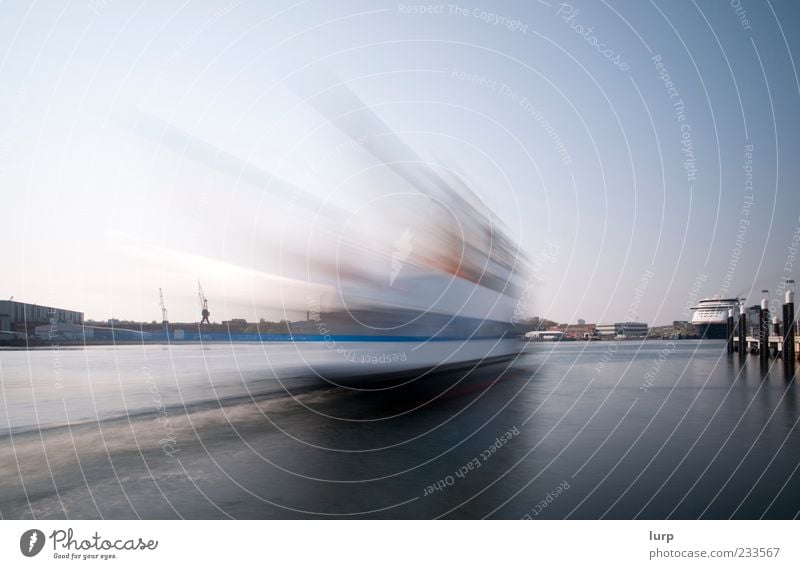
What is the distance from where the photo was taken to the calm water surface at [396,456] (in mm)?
5742

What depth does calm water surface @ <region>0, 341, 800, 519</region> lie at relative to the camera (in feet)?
18.8

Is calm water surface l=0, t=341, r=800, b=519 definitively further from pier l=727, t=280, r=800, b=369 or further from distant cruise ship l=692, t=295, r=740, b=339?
distant cruise ship l=692, t=295, r=740, b=339

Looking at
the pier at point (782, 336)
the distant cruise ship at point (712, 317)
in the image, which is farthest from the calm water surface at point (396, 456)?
the distant cruise ship at point (712, 317)

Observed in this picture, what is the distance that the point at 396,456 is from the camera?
8.05 meters

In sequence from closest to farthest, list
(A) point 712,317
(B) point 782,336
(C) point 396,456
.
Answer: (C) point 396,456
(B) point 782,336
(A) point 712,317

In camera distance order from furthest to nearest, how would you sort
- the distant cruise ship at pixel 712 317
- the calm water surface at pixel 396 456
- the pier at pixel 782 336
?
the distant cruise ship at pixel 712 317
the pier at pixel 782 336
the calm water surface at pixel 396 456

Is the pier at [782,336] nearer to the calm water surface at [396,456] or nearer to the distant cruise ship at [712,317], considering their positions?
the calm water surface at [396,456]

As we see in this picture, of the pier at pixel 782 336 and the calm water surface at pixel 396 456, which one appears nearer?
the calm water surface at pixel 396 456

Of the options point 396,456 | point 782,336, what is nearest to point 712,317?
point 782,336

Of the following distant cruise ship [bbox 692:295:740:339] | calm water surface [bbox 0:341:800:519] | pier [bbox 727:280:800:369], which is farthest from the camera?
distant cruise ship [bbox 692:295:740:339]

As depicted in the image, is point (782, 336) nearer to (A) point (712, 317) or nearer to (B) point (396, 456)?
(B) point (396, 456)

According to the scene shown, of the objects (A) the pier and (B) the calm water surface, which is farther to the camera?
(A) the pier

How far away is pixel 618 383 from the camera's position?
69.4ft

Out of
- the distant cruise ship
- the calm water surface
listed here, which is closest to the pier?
the calm water surface
